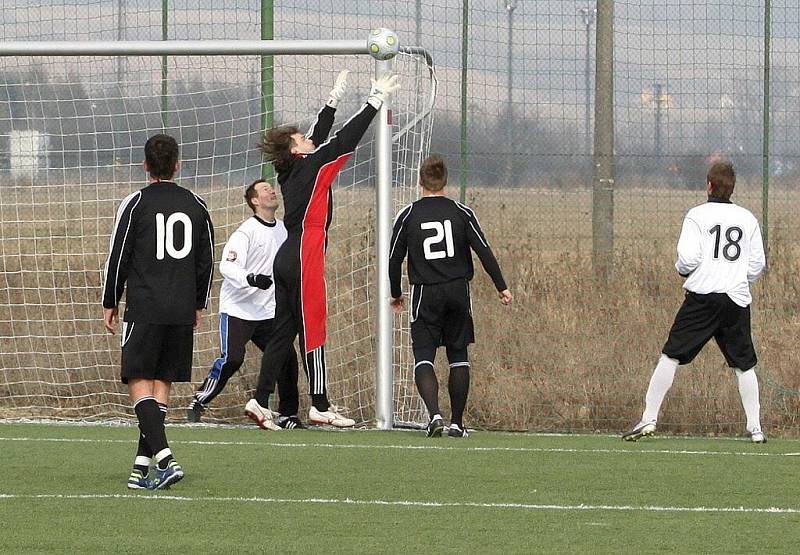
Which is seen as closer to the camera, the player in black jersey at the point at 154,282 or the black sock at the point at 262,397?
the player in black jersey at the point at 154,282

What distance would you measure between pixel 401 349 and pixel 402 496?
14.8ft

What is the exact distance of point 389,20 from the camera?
535 inches

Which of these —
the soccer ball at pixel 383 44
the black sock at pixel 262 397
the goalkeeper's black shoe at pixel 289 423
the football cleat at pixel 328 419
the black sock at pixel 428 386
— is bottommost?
the goalkeeper's black shoe at pixel 289 423

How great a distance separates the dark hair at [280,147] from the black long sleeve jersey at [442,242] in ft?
2.93

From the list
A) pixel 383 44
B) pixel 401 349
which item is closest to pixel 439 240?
pixel 383 44

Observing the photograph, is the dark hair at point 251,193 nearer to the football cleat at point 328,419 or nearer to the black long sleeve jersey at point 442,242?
the black long sleeve jersey at point 442,242

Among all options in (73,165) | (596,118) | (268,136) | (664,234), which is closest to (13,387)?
(73,165)

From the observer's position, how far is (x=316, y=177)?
1062 centimetres

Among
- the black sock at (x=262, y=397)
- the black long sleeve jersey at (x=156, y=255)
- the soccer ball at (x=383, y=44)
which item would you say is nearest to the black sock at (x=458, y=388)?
the black sock at (x=262, y=397)

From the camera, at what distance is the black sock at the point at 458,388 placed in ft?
34.2

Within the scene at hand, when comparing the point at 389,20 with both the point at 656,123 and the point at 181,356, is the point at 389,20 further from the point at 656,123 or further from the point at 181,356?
the point at 181,356

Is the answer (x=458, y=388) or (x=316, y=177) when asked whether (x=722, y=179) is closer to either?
(x=458, y=388)

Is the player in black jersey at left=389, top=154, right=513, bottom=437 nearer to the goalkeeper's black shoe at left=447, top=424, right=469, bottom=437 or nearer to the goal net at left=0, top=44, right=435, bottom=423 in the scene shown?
the goalkeeper's black shoe at left=447, top=424, right=469, bottom=437

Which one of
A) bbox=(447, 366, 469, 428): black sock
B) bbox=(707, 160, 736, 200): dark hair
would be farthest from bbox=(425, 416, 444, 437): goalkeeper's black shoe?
bbox=(707, 160, 736, 200): dark hair
